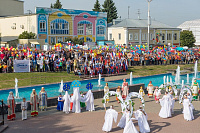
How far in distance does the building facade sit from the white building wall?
55.5ft

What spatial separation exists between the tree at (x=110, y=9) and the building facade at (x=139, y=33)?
815 inches

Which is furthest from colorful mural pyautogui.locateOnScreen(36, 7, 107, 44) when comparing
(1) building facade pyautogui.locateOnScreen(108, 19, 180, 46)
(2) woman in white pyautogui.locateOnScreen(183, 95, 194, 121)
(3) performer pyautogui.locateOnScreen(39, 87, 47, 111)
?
(2) woman in white pyautogui.locateOnScreen(183, 95, 194, 121)

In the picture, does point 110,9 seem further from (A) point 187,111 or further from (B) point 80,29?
(A) point 187,111

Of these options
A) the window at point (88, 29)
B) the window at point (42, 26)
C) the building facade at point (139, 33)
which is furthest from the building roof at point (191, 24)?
the window at point (42, 26)

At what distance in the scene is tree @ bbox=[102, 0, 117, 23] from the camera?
8319cm

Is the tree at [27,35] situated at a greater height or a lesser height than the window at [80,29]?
lesser

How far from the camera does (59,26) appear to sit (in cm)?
5116

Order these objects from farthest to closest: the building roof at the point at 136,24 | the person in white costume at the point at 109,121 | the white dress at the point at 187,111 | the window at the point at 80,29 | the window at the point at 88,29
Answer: the building roof at the point at 136,24, the window at the point at 88,29, the window at the point at 80,29, the white dress at the point at 187,111, the person in white costume at the point at 109,121

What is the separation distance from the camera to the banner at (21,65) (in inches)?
1089

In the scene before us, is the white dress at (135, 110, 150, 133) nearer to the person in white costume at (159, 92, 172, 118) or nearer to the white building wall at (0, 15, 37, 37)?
the person in white costume at (159, 92, 172, 118)

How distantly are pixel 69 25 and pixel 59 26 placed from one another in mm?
1932

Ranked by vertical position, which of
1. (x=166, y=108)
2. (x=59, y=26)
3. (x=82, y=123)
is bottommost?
(x=82, y=123)

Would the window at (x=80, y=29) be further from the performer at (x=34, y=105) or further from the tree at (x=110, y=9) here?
the performer at (x=34, y=105)

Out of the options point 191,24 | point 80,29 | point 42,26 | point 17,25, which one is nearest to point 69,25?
point 80,29
